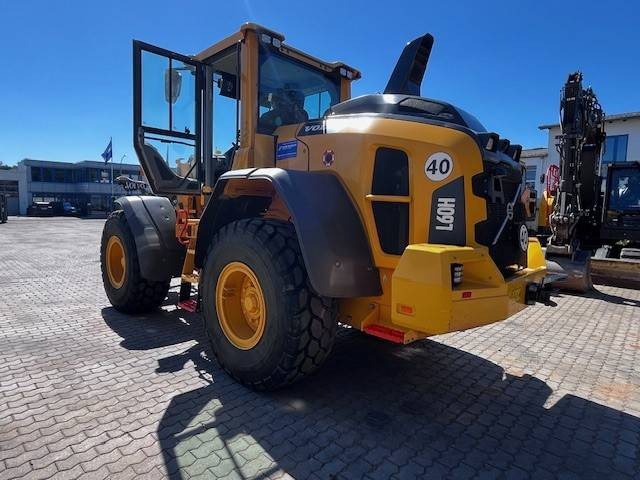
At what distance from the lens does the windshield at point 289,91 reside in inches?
155

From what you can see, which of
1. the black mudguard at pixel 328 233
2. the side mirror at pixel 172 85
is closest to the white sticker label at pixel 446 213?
the black mudguard at pixel 328 233

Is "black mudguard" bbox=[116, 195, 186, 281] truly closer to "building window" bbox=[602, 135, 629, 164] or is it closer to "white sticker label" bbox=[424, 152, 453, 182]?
"white sticker label" bbox=[424, 152, 453, 182]

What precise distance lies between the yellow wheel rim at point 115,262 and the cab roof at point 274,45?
254 cm

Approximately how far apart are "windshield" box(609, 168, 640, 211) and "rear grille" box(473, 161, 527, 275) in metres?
8.34

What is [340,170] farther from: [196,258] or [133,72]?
[133,72]

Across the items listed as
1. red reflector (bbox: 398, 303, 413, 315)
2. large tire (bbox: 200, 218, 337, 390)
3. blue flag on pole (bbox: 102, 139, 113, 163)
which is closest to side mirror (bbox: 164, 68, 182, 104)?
large tire (bbox: 200, 218, 337, 390)

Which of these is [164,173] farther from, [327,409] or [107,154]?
[107,154]

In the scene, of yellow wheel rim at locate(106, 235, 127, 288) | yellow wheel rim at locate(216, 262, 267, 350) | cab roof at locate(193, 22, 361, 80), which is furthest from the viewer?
yellow wheel rim at locate(106, 235, 127, 288)

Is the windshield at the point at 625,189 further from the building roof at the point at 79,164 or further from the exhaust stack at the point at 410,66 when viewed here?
the building roof at the point at 79,164

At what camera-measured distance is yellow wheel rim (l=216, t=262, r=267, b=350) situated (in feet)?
10.7

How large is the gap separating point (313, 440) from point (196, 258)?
6.75 ft

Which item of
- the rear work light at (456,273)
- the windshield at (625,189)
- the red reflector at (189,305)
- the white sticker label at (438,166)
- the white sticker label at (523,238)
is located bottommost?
the red reflector at (189,305)

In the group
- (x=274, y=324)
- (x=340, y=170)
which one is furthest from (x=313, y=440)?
(x=340, y=170)

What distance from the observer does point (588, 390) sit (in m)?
3.48
